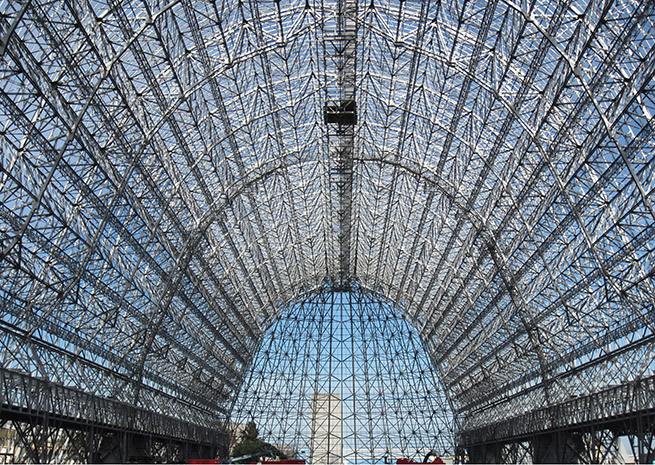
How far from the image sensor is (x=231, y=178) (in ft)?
139

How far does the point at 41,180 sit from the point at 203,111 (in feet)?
38.1

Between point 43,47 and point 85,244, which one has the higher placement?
point 43,47

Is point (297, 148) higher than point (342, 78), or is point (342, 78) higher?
point (297, 148)

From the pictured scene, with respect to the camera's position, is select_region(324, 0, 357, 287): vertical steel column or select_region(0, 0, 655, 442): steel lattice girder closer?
select_region(0, 0, 655, 442): steel lattice girder

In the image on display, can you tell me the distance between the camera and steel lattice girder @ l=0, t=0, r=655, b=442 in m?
24.8

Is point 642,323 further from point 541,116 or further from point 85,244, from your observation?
point 85,244

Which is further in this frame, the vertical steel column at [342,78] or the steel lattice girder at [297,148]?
the vertical steel column at [342,78]

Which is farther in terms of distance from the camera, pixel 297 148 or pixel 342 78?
pixel 297 148

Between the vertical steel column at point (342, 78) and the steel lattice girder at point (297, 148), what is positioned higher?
the vertical steel column at point (342, 78)

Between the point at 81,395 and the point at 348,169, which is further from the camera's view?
the point at 348,169

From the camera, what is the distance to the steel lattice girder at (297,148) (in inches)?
976

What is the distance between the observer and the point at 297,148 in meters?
44.6

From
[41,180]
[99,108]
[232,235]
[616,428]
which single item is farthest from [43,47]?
[616,428]

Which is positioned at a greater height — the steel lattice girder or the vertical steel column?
the vertical steel column
